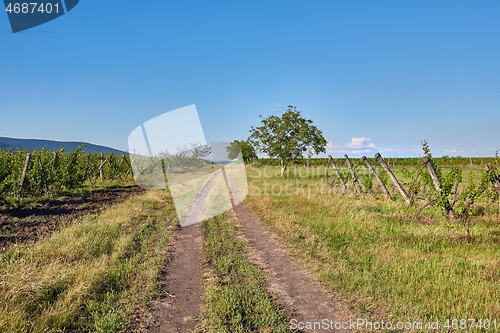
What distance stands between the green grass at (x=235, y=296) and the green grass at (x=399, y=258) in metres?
1.23

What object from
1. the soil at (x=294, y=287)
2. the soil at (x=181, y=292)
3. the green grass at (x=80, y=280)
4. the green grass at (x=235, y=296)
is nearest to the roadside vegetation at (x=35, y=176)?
the green grass at (x=80, y=280)

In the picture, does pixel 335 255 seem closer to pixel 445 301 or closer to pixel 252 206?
pixel 445 301

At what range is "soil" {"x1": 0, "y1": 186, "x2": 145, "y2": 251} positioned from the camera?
876 centimetres

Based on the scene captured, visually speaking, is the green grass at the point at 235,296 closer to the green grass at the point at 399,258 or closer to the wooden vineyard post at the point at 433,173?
the green grass at the point at 399,258

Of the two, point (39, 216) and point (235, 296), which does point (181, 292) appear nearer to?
point (235, 296)

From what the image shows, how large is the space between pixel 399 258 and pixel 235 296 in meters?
3.99

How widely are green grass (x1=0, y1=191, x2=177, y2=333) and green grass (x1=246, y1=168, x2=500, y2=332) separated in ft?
11.2

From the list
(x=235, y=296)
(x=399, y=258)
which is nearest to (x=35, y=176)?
(x=235, y=296)

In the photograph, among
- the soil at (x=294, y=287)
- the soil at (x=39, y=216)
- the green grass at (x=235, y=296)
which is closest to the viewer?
the green grass at (x=235, y=296)

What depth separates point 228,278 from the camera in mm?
5828

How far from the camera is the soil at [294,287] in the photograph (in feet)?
14.6

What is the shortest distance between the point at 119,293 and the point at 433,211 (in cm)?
1191

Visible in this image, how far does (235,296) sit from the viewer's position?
16.1 feet

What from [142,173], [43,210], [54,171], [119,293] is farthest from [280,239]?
[142,173]
